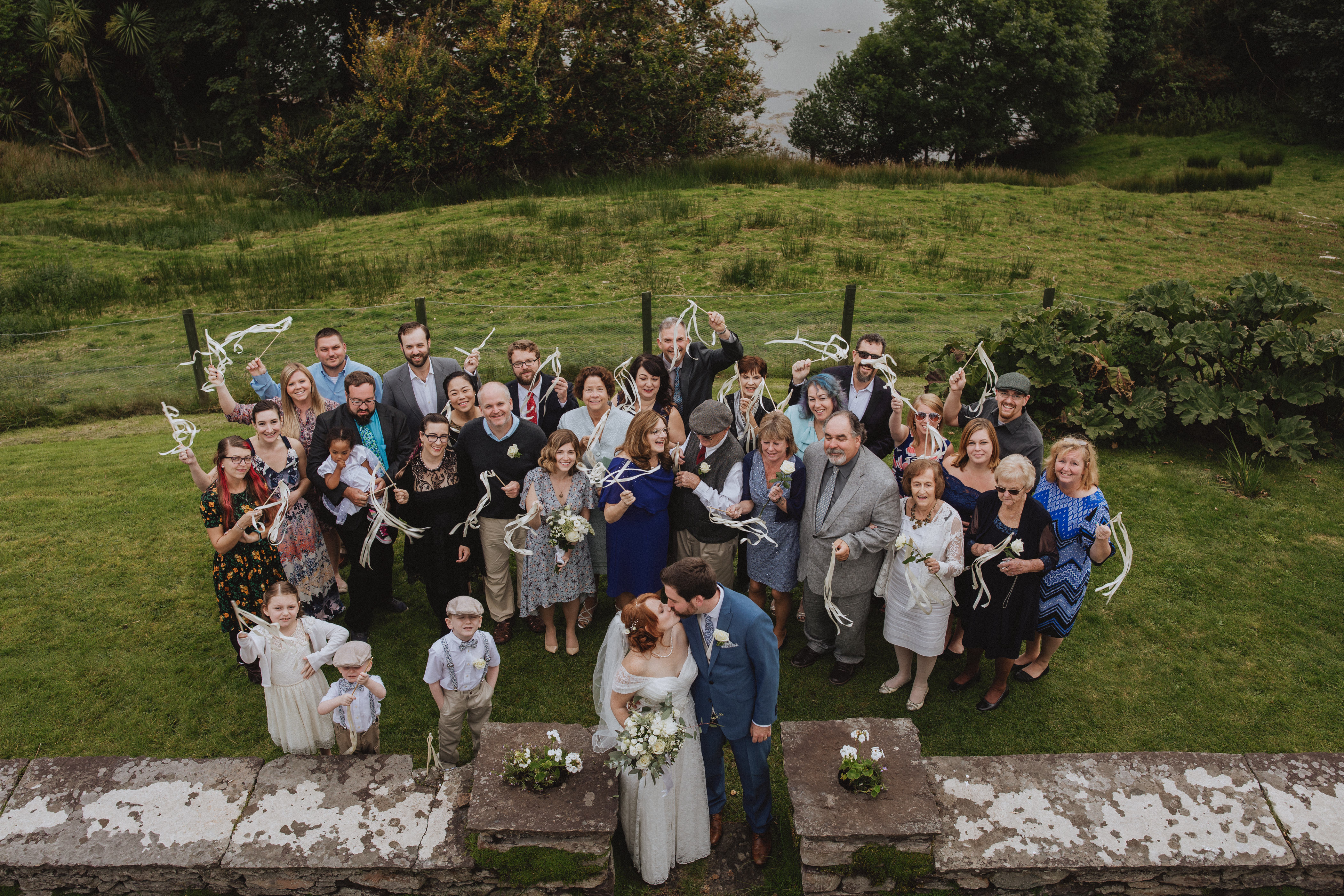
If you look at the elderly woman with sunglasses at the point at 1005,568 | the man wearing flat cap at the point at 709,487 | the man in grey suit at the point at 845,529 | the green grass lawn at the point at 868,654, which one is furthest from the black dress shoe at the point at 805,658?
the elderly woman with sunglasses at the point at 1005,568

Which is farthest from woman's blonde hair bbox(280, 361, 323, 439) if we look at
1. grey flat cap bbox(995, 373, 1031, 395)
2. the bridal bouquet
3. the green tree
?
the green tree

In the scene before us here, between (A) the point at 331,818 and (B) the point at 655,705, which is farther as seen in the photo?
(A) the point at 331,818

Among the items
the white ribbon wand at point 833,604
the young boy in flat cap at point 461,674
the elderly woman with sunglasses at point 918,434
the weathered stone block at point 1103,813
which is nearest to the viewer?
the weathered stone block at point 1103,813

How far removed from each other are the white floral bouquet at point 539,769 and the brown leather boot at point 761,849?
1148mm

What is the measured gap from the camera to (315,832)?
4328 millimetres

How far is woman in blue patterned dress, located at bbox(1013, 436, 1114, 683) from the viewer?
17.6ft

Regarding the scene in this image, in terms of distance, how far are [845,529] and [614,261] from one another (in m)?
13.2

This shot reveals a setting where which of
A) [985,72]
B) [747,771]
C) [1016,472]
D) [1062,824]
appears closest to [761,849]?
[747,771]

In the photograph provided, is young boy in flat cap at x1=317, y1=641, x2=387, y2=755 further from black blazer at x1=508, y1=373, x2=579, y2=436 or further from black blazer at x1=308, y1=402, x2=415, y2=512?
black blazer at x1=508, y1=373, x2=579, y2=436

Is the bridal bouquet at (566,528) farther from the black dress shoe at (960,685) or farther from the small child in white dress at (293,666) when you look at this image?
the black dress shoe at (960,685)

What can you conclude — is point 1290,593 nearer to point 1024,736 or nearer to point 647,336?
point 1024,736

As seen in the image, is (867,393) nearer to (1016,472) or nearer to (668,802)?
(1016,472)

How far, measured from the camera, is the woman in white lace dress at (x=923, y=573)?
529 centimetres

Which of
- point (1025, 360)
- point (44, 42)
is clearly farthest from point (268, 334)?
point (44, 42)
